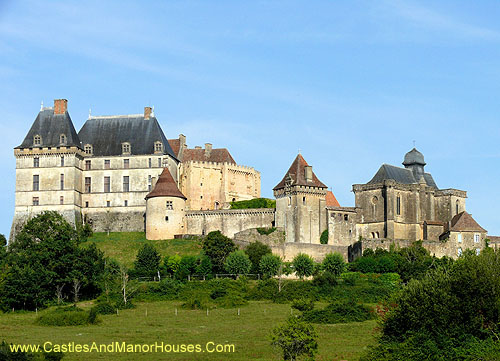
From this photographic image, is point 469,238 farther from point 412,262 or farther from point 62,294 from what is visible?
point 62,294

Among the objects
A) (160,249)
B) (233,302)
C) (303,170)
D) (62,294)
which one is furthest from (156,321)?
(303,170)

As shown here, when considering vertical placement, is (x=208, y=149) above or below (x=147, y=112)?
below

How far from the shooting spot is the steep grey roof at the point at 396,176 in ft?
294

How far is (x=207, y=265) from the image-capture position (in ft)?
250

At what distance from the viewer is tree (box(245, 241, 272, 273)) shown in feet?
255

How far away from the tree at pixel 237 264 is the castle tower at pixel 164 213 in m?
11.5

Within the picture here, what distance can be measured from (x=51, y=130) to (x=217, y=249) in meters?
24.1

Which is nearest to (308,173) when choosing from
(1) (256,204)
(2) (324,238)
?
(2) (324,238)

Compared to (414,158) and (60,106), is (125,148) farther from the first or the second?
(414,158)

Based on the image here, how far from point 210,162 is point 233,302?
3415cm

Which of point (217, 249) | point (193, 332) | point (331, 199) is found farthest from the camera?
point (331, 199)

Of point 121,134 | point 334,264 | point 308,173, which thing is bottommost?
point 334,264

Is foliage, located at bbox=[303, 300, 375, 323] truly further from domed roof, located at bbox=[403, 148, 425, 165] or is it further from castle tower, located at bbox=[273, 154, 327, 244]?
domed roof, located at bbox=[403, 148, 425, 165]

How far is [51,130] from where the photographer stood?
3610 inches
